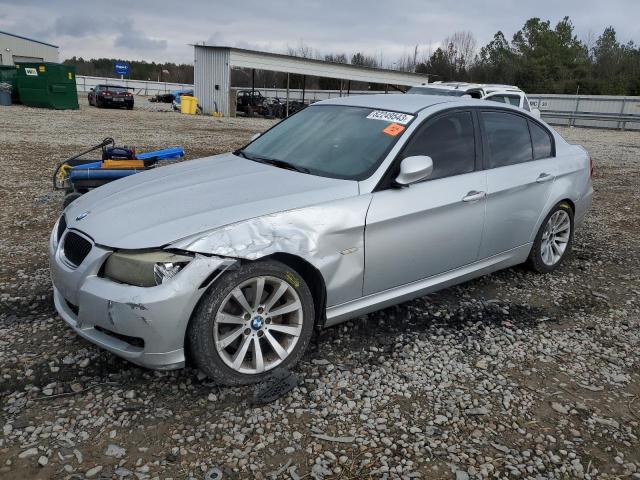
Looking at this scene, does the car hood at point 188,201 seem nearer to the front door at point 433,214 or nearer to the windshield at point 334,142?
the windshield at point 334,142

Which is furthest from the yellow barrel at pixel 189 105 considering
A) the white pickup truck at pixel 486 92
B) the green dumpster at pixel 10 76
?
the white pickup truck at pixel 486 92

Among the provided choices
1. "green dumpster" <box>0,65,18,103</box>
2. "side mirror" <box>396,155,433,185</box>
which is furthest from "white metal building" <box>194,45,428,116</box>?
"side mirror" <box>396,155,433,185</box>

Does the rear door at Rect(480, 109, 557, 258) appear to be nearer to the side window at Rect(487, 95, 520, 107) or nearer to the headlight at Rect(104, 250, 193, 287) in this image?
the headlight at Rect(104, 250, 193, 287)

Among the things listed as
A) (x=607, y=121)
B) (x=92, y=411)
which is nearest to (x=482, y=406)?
(x=92, y=411)

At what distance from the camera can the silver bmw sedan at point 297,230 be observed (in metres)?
2.69

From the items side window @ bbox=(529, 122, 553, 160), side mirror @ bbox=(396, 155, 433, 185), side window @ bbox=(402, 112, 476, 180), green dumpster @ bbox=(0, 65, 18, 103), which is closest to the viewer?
side mirror @ bbox=(396, 155, 433, 185)

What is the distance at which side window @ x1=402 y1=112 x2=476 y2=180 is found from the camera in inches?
143

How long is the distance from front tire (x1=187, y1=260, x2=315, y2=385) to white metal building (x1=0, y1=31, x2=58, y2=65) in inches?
2088

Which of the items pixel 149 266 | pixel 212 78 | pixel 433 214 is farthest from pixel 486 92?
pixel 212 78

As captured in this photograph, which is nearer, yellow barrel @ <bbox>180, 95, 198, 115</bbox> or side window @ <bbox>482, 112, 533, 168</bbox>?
side window @ <bbox>482, 112, 533, 168</bbox>

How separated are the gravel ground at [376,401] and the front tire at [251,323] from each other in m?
0.18

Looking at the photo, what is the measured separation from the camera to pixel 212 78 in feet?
97.5

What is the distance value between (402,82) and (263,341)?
3479 centimetres

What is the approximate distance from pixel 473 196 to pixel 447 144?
1.41 feet
